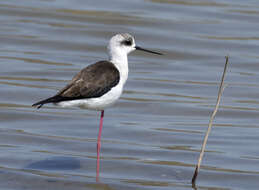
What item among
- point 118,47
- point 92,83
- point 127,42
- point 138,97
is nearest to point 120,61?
point 118,47

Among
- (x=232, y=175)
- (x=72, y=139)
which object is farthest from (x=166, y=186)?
(x=72, y=139)

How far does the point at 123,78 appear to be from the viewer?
746 cm

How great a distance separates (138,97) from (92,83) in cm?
333

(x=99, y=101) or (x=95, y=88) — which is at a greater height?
(x=95, y=88)

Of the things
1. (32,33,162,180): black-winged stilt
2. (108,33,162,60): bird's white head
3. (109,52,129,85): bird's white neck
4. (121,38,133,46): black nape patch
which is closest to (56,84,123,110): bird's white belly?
(32,33,162,180): black-winged stilt

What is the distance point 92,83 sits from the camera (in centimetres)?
714

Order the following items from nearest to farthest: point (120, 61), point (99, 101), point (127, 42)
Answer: point (99, 101)
point (120, 61)
point (127, 42)

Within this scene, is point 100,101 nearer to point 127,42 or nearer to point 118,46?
point 118,46

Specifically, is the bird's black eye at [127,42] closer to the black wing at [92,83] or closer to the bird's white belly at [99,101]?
the black wing at [92,83]

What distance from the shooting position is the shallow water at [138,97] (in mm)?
7395

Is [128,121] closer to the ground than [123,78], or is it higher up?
closer to the ground

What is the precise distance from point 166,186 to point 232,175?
81cm

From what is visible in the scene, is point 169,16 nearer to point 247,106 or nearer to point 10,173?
Result: point 247,106

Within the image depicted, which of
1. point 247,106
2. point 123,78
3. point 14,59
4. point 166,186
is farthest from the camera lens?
point 14,59
